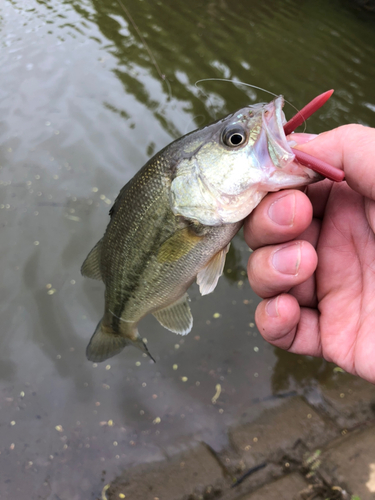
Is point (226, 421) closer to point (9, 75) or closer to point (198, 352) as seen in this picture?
point (198, 352)

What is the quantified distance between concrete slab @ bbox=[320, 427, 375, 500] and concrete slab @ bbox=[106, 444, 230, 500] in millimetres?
889

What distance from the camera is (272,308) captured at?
1955 mm

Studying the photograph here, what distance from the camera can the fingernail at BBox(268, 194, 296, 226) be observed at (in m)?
1.65

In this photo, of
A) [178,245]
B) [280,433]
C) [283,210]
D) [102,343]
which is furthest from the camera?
[280,433]

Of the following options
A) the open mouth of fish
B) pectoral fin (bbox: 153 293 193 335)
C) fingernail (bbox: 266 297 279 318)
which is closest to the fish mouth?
the open mouth of fish

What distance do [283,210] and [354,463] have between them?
2420mm

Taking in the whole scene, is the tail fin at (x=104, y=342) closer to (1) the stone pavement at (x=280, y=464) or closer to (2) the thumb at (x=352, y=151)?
(1) the stone pavement at (x=280, y=464)

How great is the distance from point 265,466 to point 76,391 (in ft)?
6.17

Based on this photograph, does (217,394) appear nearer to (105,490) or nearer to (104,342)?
(105,490)

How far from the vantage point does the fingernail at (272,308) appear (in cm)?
194

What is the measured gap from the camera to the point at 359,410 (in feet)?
10.3

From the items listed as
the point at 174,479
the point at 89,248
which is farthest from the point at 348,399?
the point at 89,248

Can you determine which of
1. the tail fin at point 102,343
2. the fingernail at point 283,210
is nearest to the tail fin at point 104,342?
the tail fin at point 102,343

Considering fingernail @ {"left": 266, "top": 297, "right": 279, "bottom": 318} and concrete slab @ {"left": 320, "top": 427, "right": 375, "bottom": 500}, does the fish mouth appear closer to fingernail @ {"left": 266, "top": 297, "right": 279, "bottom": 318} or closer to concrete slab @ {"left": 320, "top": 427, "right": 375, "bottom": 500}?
fingernail @ {"left": 266, "top": 297, "right": 279, "bottom": 318}
